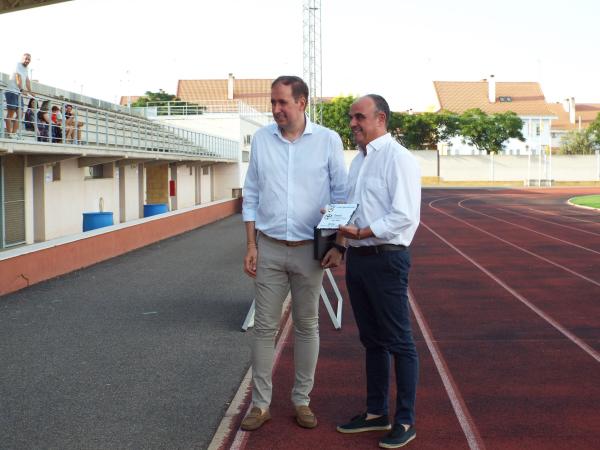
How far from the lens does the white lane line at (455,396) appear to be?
4.77 m

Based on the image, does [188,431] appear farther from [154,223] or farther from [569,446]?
[154,223]

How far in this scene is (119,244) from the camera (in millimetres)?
16281

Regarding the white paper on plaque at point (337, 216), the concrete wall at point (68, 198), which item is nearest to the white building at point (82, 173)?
the concrete wall at point (68, 198)

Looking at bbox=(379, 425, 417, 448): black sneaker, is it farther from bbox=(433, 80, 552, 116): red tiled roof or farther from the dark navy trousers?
bbox=(433, 80, 552, 116): red tiled roof

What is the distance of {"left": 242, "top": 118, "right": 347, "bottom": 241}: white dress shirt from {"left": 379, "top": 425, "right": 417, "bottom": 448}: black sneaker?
123 centimetres

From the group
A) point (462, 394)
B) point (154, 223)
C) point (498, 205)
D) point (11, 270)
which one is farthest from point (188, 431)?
point (498, 205)

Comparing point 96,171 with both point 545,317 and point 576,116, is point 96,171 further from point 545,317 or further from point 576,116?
point 576,116

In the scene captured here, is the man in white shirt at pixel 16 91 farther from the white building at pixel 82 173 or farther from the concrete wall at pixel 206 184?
the concrete wall at pixel 206 184

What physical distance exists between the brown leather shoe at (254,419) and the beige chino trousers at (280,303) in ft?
0.15

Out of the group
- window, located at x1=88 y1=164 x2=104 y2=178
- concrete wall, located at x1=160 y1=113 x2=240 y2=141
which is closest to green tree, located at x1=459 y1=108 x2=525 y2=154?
concrete wall, located at x1=160 y1=113 x2=240 y2=141

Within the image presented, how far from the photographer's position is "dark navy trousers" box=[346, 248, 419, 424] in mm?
4484

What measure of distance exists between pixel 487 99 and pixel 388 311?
9562 cm

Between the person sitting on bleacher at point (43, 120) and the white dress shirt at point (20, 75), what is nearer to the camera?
the white dress shirt at point (20, 75)

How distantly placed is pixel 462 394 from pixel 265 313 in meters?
1.82
